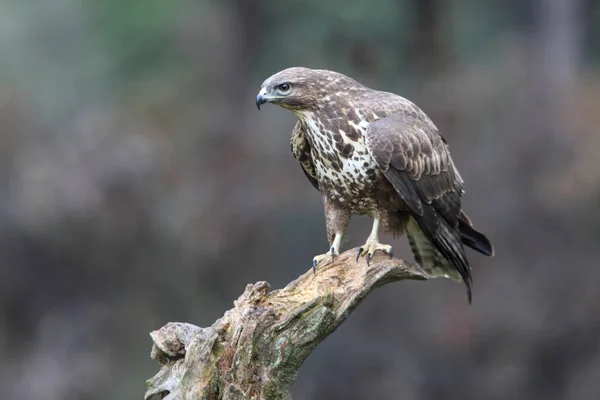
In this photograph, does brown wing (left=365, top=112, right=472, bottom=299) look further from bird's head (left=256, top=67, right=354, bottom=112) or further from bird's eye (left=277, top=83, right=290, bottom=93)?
bird's eye (left=277, top=83, right=290, bottom=93)

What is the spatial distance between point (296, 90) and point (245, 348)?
1.53 metres

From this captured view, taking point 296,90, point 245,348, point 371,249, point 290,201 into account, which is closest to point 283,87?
point 296,90

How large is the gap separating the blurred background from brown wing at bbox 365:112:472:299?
15.3 ft

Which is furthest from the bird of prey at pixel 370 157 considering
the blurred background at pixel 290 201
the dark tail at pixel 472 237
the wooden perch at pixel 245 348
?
the blurred background at pixel 290 201

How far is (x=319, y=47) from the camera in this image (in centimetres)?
1138

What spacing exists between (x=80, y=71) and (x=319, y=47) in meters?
3.82

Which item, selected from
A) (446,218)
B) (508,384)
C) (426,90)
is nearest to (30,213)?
(426,90)

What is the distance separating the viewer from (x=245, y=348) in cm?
446

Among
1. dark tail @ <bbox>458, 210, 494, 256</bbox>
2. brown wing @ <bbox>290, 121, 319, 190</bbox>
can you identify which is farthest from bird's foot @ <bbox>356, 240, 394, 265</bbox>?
dark tail @ <bbox>458, 210, 494, 256</bbox>

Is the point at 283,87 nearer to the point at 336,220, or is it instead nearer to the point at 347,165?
the point at 347,165

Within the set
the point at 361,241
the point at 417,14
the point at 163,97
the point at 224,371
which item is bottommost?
the point at 224,371

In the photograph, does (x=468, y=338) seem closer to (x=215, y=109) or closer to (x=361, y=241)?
(x=361, y=241)

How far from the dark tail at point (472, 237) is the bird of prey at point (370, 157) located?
0.21m

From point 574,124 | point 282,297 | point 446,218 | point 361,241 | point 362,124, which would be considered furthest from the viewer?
point 574,124
